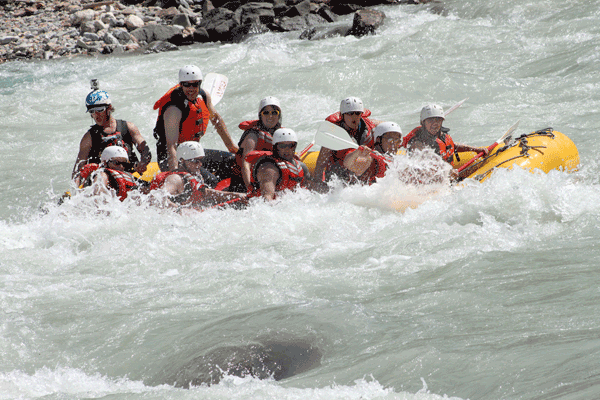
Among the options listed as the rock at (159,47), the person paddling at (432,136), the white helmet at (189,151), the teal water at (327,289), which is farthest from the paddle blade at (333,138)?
the rock at (159,47)

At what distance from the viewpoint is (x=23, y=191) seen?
7668 mm

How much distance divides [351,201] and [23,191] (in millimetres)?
4397

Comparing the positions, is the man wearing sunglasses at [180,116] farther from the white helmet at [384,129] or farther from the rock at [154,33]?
the rock at [154,33]

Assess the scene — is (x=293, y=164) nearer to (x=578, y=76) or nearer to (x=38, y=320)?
(x=38, y=320)

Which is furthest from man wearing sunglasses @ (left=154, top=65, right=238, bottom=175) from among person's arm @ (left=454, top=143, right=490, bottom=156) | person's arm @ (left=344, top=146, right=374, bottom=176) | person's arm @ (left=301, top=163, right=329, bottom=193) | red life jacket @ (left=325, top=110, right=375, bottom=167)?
person's arm @ (left=454, top=143, right=490, bottom=156)

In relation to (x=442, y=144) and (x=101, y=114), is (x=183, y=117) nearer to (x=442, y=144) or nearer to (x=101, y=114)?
(x=101, y=114)

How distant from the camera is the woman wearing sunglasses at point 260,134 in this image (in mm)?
5613

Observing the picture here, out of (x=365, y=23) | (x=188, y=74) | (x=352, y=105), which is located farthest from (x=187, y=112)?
(x=365, y=23)

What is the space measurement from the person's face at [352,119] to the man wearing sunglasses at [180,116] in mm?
1270

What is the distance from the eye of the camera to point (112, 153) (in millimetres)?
5168

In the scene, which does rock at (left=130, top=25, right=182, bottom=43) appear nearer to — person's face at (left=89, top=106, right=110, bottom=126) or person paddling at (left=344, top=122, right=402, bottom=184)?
person's face at (left=89, top=106, right=110, bottom=126)

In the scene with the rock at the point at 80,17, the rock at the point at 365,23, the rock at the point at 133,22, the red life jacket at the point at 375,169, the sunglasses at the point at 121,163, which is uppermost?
the rock at the point at 80,17

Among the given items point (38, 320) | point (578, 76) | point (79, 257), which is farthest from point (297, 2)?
point (38, 320)

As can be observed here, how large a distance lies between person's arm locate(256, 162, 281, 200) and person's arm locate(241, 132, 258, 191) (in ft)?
0.66
